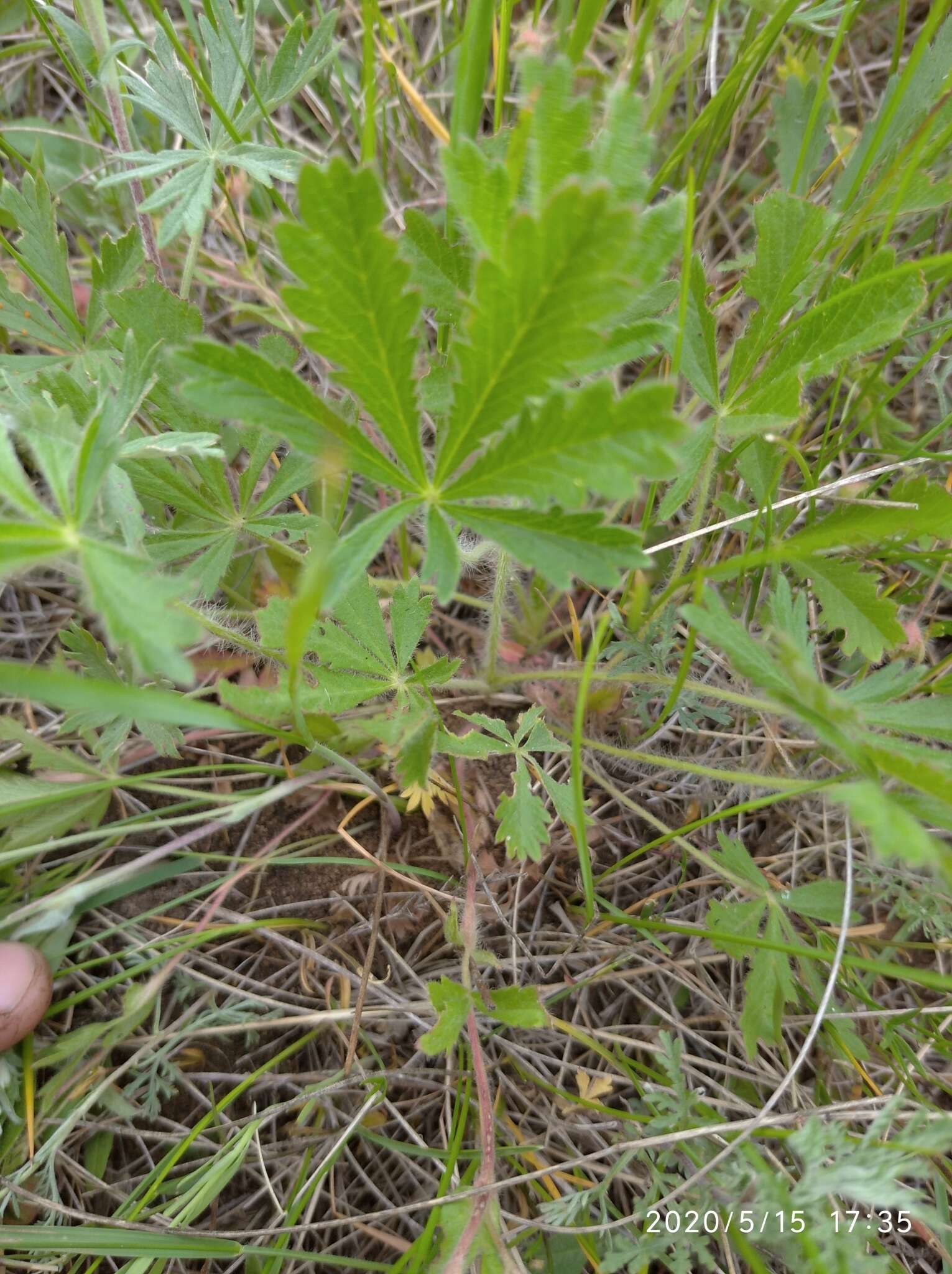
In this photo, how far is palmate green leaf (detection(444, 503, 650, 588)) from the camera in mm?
1294

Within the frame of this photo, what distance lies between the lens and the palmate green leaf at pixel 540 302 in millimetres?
1087

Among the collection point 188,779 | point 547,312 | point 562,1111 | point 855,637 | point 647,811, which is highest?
point 547,312

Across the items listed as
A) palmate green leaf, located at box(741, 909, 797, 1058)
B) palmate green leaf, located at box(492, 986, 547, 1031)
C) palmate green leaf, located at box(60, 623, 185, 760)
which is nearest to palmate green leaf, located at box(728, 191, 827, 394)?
palmate green leaf, located at box(741, 909, 797, 1058)

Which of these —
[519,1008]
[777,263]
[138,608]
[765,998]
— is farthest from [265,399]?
[765,998]

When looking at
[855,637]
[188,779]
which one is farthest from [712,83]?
[188,779]

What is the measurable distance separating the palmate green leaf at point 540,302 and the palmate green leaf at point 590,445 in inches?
2.1

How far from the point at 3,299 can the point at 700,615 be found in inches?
69.9

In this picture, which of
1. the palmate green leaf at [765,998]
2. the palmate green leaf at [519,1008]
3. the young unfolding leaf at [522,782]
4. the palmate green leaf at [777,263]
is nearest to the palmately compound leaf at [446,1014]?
the palmate green leaf at [519,1008]

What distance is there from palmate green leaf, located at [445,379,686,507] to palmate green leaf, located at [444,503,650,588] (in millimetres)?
54

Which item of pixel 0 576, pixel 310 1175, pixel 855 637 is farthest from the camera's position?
pixel 310 1175

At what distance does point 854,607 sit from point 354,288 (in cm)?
125

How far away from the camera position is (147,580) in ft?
3.85

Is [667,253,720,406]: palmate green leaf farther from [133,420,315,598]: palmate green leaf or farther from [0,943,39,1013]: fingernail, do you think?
[0,943,39,1013]: fingernail

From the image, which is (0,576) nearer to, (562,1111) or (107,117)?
(562,1111)
